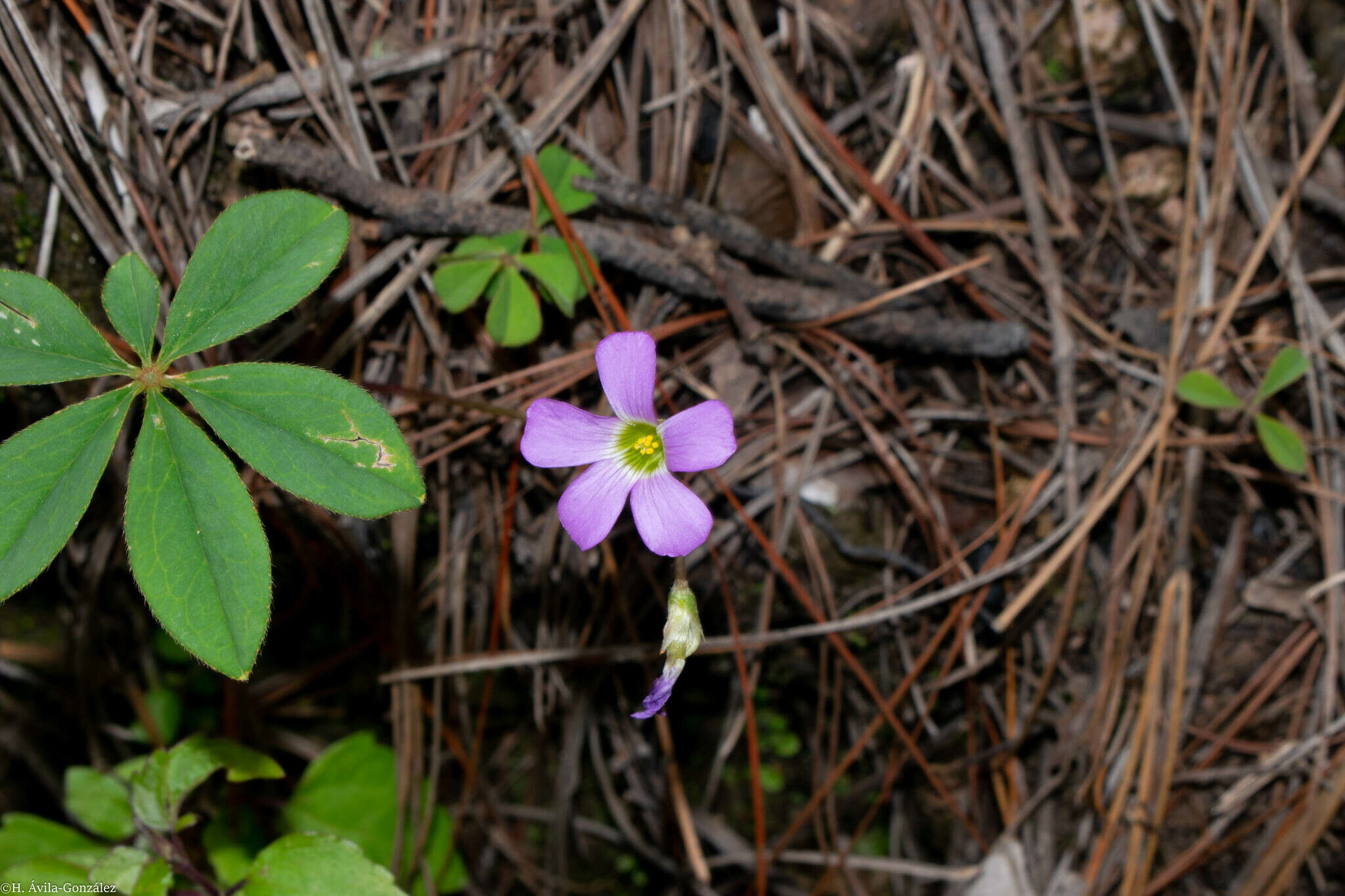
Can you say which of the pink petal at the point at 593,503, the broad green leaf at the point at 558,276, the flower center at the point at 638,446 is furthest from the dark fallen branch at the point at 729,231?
the pink petal at the point at 593,503

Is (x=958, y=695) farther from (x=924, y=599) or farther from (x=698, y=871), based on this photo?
(x=698, y=871)

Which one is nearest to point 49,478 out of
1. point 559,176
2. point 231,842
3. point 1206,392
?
point 559,176

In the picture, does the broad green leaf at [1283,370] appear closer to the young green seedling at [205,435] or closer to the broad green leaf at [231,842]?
the young green seedling at [205,435]

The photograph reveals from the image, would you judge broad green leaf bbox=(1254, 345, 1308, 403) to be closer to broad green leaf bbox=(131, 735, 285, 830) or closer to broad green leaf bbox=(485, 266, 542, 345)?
broad green leaf bbox=(485, 266, 542, 345)

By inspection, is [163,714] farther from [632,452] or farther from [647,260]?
[647,260]

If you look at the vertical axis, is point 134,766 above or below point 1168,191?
below

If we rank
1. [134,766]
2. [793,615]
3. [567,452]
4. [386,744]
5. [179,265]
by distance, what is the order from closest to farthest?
1. [567,452]
2. [179,265]
3. [134,766]
4. [793,615]
5. [386,744]

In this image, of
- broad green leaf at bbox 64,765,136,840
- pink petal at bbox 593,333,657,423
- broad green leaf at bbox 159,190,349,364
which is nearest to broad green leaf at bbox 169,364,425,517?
broad green leaf at bbox 159,190,349,364

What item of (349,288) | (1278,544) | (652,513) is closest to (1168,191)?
(1278,544)
